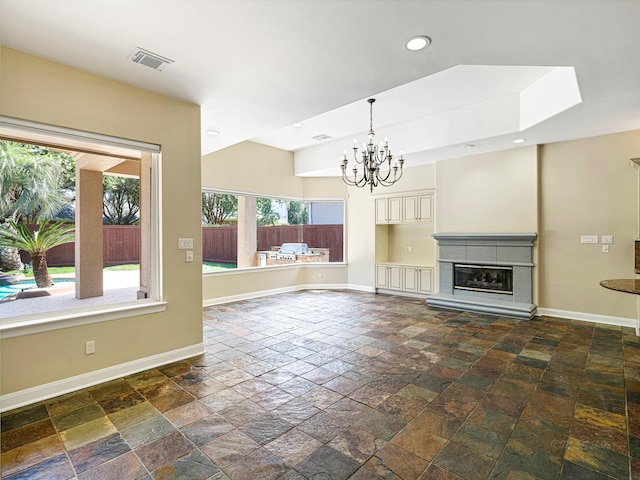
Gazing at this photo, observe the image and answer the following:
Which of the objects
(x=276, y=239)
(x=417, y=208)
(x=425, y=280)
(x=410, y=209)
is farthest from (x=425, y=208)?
(x=276, y=239)

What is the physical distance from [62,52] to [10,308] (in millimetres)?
2173

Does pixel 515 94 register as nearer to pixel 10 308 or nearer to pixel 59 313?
pixel 59 313

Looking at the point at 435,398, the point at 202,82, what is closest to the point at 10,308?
the point at 202,82

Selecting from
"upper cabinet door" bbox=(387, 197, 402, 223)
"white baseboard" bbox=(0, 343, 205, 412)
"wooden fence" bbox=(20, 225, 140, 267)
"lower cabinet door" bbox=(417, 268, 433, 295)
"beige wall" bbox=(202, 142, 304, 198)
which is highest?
"beige wall" bbox=(202, 142, 304, 198)

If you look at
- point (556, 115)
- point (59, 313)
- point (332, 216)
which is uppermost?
point (556, 115)

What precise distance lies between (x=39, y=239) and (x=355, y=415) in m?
3.22

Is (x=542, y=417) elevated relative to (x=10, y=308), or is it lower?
lower

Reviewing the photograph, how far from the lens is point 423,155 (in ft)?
19.3

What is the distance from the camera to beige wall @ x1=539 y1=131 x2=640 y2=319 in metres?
4.61

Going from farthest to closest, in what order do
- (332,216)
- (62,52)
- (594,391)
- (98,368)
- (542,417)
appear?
(332,216) < (98,368) < (594,391) < (62,52) < (542,417)

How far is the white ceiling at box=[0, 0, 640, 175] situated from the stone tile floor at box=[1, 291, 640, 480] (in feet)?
9.25

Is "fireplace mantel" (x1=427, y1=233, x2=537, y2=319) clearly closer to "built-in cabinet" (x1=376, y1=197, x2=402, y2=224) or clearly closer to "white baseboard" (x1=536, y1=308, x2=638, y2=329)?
"white baseboard" (x1=536, y1=308, x2=638, y2=329)

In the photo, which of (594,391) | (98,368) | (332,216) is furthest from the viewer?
(332,216)

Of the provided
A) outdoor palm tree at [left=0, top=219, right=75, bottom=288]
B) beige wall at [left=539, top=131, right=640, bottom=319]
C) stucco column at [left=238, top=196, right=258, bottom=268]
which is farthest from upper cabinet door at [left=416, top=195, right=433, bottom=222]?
outdoor palm tree at [left=0, top=219, right=75, bottom=288]
